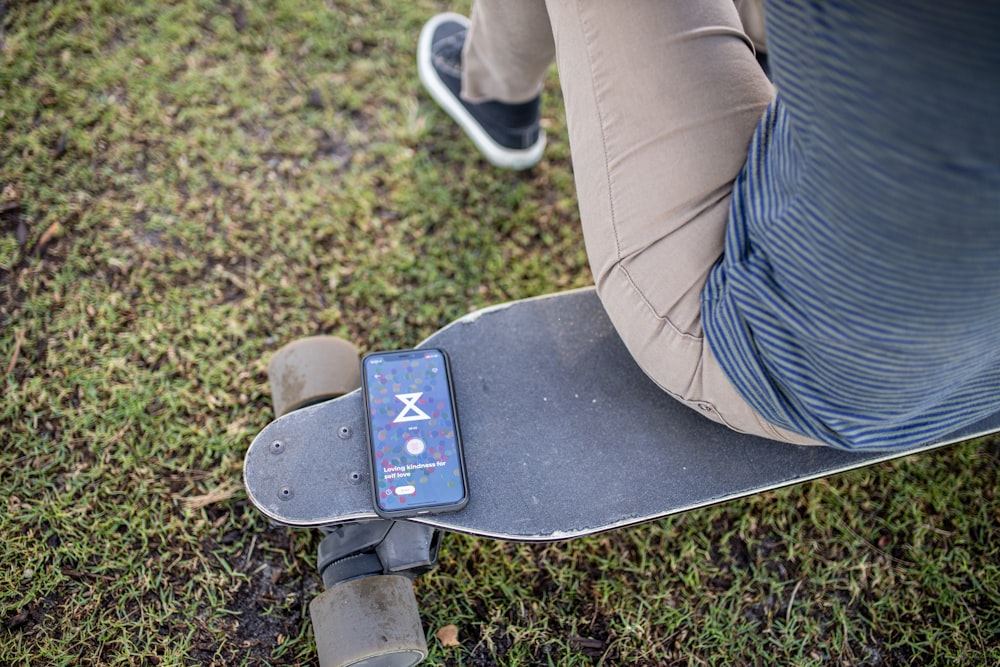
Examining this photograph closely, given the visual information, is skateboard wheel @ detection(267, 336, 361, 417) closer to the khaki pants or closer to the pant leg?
the khaki pants

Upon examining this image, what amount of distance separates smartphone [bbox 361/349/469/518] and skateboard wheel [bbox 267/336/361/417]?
18cm

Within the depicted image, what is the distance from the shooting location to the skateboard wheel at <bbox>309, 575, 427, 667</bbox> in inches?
56.9

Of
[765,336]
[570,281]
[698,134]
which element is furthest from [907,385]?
[570,281]

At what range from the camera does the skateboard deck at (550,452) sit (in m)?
1.48

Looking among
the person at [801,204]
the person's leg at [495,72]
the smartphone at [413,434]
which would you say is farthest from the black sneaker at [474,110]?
the smartphone at [413,434]

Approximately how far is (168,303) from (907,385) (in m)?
1.90

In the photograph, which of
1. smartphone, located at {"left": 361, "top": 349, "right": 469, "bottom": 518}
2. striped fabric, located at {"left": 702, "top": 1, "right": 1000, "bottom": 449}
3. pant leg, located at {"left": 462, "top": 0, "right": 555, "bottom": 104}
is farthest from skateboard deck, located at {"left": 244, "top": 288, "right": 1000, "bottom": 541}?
pant leg, located at {"left": 462, "top": 0, "right": 555, "bottom": 104}

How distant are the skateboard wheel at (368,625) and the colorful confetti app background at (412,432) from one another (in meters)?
0.22

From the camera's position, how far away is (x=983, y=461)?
205 cm

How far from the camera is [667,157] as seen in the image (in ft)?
4.29

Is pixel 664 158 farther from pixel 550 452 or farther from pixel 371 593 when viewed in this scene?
pixel 371 593

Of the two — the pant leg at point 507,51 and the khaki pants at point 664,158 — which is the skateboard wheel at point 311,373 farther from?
the pant leg at point 507,51

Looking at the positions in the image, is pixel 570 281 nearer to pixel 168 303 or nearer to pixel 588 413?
pixel 588 413

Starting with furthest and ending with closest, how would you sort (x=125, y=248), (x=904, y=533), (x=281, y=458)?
(x=125, y=248) < (x=904, y=533) < (x=281, y=458)
